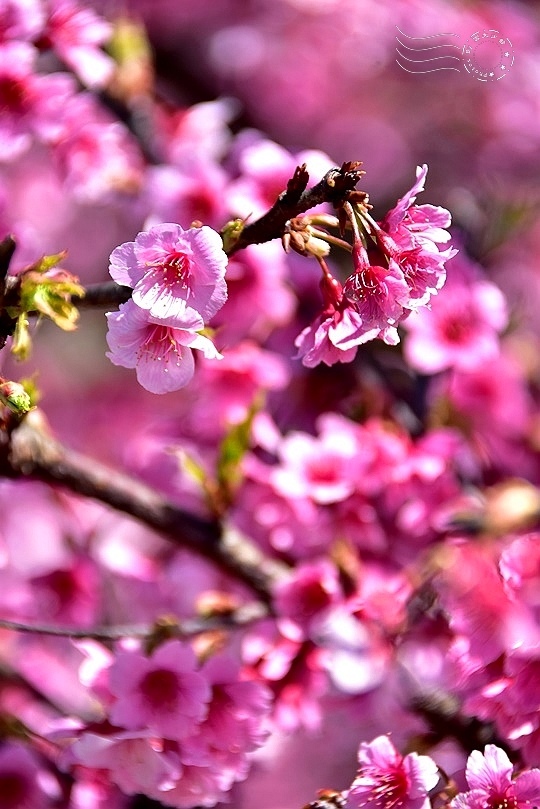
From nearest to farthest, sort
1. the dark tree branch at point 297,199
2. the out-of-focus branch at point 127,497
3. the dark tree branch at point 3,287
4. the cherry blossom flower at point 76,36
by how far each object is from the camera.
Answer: the dark tree branch at point 297,199 → the dark tree branch at point 3,287 → the out-of-focus branch at point 127,497 → the cherry blossom flower at point 76,36

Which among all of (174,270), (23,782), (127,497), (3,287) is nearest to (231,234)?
(174,270)

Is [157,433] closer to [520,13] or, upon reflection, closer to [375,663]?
[375,663]

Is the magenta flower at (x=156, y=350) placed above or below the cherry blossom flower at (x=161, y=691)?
above

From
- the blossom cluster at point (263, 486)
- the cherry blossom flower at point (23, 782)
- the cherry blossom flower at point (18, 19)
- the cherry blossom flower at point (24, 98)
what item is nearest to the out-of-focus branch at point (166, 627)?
the blossom cluster at point (263, 486)

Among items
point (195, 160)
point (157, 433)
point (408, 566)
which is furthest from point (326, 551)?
point (195, 160)

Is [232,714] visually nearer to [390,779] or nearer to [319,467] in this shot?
[390,779]

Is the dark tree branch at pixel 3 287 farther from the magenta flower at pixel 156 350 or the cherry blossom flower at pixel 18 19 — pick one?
the cherry blossom flower at pixel 18 19

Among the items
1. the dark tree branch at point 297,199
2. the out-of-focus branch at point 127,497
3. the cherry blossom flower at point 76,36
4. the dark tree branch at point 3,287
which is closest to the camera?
the dark tree branch at point 297,199
